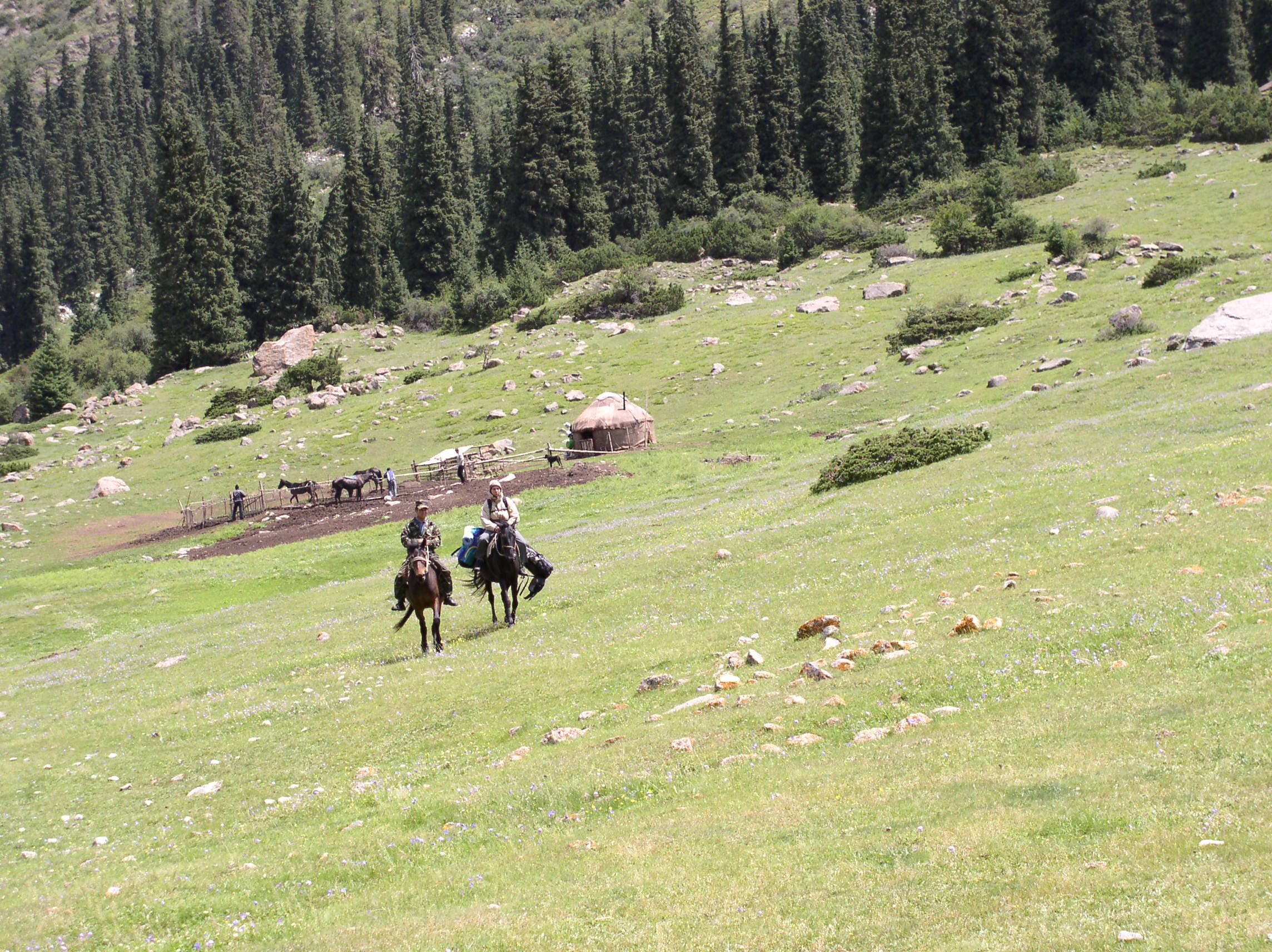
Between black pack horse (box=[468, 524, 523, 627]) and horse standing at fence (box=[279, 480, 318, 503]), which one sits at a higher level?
black pack horse (box=[468, 524, 523, 627])

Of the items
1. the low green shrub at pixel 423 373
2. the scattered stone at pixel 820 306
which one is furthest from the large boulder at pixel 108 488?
the scattered stone at pixel 820 306

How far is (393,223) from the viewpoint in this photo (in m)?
123

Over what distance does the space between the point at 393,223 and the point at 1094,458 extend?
A: 10815 centimetres

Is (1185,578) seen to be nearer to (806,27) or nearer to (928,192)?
(928,192)

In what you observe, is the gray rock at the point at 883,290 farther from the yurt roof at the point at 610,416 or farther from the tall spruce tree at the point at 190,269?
the tall spruce tree at the point at 190,269

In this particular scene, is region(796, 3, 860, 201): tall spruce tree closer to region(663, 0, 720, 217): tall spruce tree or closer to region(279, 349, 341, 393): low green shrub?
region(663, 0, 720, 217): tall spruce tree

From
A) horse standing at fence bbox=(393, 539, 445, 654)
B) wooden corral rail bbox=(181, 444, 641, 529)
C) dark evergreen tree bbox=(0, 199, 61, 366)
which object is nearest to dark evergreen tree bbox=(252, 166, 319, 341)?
wooden corral rail bbox=(181, 444, 641, 529)

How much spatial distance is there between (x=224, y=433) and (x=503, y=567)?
57549 millimetres

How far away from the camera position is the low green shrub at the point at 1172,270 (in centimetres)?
5362

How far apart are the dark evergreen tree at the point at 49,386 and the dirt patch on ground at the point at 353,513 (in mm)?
49756

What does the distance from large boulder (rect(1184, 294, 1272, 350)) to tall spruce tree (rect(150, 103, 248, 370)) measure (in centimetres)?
8794

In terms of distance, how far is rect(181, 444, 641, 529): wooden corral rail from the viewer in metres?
56.6

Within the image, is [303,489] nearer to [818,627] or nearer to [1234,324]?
[1234,324]

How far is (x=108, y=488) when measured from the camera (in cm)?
6550
